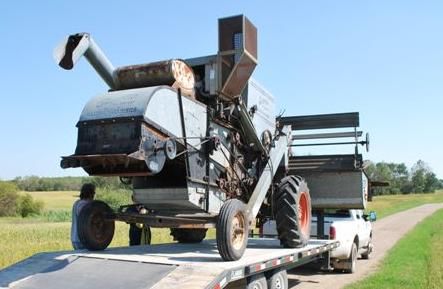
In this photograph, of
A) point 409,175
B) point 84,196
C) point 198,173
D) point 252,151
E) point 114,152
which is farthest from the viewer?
point 409,175

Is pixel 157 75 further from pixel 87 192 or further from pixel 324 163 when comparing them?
pixel 324 163

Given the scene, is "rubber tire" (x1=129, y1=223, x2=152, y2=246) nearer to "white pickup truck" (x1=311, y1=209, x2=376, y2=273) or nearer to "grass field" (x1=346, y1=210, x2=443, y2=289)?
"white pickup truck" (x1=311, y1=209, x2=376, y2=273)

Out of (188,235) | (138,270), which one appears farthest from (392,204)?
(138,270)

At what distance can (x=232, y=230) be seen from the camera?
7.17 meters

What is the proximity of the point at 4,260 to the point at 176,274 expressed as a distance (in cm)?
960

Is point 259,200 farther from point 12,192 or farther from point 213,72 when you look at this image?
point 12,192

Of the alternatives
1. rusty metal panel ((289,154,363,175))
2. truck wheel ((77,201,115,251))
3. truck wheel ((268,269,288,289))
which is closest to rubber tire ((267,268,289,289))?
truck wheel ((268,269,288,289))

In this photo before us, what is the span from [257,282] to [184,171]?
1.90m

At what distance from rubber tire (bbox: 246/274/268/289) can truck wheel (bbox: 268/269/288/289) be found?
0.19 m

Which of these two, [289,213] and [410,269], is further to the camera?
[410,269]

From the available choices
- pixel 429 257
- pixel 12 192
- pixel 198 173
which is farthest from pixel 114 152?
pixel 12 192

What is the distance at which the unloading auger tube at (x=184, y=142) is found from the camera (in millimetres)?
6887

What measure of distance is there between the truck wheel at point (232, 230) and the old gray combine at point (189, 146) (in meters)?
0.01

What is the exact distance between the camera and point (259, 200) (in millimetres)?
8672
